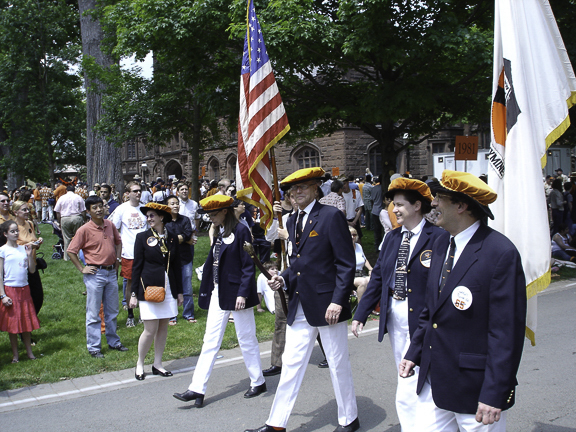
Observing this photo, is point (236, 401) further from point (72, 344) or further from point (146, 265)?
point (72, 344)

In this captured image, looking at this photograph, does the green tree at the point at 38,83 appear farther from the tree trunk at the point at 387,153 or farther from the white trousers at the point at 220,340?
the white trousers at the point at 220,340

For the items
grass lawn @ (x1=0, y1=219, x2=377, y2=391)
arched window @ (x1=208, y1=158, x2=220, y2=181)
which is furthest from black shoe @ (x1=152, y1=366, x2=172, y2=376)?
arched window @ (x1=208, y1=158, x2=220, y2=181)

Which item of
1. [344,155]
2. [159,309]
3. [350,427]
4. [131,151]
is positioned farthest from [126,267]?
[131,151]

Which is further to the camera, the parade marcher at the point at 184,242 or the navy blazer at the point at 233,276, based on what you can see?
the parade marcher at the point at 184,242

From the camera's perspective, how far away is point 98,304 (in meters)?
7.09

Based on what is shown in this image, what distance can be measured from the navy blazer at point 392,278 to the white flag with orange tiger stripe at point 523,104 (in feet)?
2.16

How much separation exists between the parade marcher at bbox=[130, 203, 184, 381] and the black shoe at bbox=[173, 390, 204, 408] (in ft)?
3.35

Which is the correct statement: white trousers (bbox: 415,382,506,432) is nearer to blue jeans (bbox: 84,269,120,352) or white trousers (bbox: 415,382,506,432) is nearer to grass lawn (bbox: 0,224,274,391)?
grass lawn (bbox: 0,224,274,391)

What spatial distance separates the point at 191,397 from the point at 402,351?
2.24 m

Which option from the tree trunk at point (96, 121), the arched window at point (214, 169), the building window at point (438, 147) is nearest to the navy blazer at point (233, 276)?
the tree trunk at point (96, 121)

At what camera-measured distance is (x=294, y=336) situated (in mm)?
4551

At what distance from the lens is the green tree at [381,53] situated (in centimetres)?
1004

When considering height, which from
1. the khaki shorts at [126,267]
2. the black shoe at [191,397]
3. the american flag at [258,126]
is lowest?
the black shoe at [191,397]

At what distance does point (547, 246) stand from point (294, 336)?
2.09 metres
